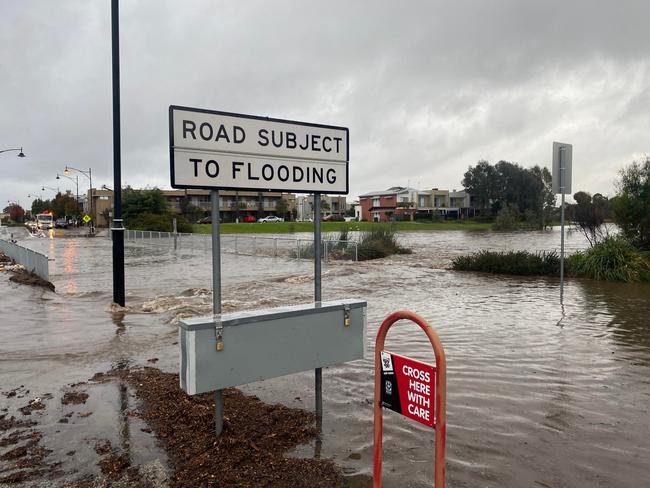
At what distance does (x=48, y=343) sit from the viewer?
7652 mm

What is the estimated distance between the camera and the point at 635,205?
16.8 metres

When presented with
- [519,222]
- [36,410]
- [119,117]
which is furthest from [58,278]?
[519,222]

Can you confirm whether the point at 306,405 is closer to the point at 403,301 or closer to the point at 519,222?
the point at 403,301

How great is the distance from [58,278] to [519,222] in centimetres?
7325

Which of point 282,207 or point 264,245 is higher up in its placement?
point 282,207

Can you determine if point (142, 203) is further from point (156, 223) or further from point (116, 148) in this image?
point (116, 148)

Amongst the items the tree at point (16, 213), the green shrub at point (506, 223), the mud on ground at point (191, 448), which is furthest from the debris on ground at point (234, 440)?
the tree at point (16, 213)

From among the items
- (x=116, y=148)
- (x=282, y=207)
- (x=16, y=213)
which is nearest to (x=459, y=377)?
(x=116, y=148)

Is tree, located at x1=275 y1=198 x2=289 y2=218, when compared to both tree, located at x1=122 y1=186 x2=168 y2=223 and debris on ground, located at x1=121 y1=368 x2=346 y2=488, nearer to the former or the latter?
tree, located at x1=122 y1=186 x2=168 y2=223

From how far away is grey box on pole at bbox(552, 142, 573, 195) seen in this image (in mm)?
10773

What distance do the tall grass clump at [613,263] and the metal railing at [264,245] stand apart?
9.59 metres

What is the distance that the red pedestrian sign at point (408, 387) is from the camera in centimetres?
279

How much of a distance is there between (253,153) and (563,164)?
8.64 meters

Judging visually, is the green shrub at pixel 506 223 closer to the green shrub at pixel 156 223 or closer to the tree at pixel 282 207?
the green shrub at pixel 156 223
